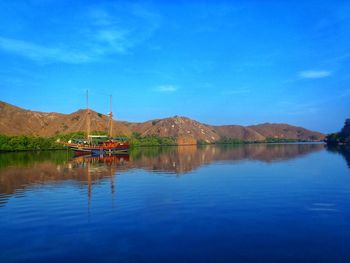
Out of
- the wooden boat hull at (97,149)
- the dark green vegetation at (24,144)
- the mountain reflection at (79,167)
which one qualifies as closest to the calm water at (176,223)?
the mountain reflection at (79,167)

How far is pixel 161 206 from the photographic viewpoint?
1023 inches

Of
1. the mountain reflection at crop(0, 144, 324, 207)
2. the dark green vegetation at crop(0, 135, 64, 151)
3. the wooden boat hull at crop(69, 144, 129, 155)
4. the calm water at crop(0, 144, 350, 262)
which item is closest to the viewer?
the calm water at crop(0, 144, 350, 262)

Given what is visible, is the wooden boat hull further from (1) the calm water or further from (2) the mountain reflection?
(1) the calm water

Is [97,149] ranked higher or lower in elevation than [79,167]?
higher

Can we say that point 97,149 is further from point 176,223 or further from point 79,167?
point 176,223

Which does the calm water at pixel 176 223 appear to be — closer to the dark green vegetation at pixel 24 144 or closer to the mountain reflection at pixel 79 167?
the mountain reflection at pixel 79 167

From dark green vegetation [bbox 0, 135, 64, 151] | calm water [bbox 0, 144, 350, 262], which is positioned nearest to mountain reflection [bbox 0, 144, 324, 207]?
calm water [bbox 0, 144, 350, 262]

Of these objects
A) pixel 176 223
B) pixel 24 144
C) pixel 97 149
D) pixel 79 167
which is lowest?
pixel 176 223

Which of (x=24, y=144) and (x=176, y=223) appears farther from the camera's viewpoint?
(x=24, y=144)

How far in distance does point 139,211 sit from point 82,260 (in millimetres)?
9735

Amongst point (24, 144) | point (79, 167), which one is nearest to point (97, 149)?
point (24, 144)

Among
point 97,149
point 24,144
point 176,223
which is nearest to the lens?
point 176,223

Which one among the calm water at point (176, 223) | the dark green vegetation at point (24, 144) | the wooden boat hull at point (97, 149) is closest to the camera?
the calm water at point (176, 223)

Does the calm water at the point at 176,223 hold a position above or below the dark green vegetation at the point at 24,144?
below
